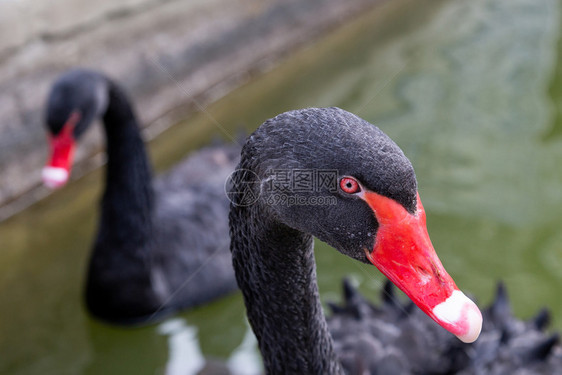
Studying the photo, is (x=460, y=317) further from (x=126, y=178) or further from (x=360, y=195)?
(x=126, y=178)

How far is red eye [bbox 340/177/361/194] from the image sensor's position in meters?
1.00

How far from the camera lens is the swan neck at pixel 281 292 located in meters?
1.19

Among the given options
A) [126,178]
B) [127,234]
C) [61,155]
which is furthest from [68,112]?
[127,234]

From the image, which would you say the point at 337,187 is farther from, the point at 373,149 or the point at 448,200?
the point at 448,200

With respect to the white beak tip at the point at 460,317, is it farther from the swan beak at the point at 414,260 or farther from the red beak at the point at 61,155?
the red beak at the point at 61,155

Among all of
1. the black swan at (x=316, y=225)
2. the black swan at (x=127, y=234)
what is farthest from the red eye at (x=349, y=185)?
the black swan at (x=127, y=234)

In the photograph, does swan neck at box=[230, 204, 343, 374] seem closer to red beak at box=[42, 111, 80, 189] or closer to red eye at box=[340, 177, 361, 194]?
red eye at box=[340, 177, 361, 194]

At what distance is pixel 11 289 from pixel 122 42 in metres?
1.59

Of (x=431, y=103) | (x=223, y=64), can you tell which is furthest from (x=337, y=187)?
(x=223, y=64)

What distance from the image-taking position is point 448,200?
9.67 feet

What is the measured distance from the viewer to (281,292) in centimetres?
125

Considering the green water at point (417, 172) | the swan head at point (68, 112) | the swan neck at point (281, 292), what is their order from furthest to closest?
the green water at point (417, 172)
the swan head at point (68, 112)
the swan neck at point (281, 292)

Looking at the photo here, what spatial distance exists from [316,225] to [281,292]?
8.2 inches

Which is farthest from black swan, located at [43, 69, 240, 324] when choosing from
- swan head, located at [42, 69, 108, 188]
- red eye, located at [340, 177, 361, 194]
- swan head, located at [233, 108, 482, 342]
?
red eye, located at [340, 177, 361, 194]
